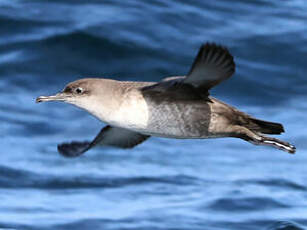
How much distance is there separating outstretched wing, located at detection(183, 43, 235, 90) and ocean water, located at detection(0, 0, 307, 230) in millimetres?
3204

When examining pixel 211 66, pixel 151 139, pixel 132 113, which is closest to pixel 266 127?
pixel 211 66

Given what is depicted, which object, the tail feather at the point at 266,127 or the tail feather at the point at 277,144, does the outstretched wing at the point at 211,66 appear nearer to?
the tail feather at the point at 266,127

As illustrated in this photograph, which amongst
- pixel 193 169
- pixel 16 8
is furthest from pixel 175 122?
pixel 16 8

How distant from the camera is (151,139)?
1186 cm

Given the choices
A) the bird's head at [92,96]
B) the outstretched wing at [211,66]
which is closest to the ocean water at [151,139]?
the bird's head at [92,96]

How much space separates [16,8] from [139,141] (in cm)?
602

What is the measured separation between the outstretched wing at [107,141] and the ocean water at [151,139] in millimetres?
1913

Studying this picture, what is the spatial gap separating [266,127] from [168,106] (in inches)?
32.7

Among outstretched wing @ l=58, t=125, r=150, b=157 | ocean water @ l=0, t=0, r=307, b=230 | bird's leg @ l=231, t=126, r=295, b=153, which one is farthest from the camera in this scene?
ocean water @ l=0, t=0, r=307, b=230

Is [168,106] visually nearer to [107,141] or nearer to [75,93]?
[75,93]

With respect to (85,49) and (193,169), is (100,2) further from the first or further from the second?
(193,169)

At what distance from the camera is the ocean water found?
9.74 m

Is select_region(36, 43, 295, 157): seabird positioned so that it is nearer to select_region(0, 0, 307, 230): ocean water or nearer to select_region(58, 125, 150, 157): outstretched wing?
select_region(58, 125, 150, 157): outstretched wing

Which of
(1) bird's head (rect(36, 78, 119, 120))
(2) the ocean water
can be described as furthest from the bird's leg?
(2) the ocean water
